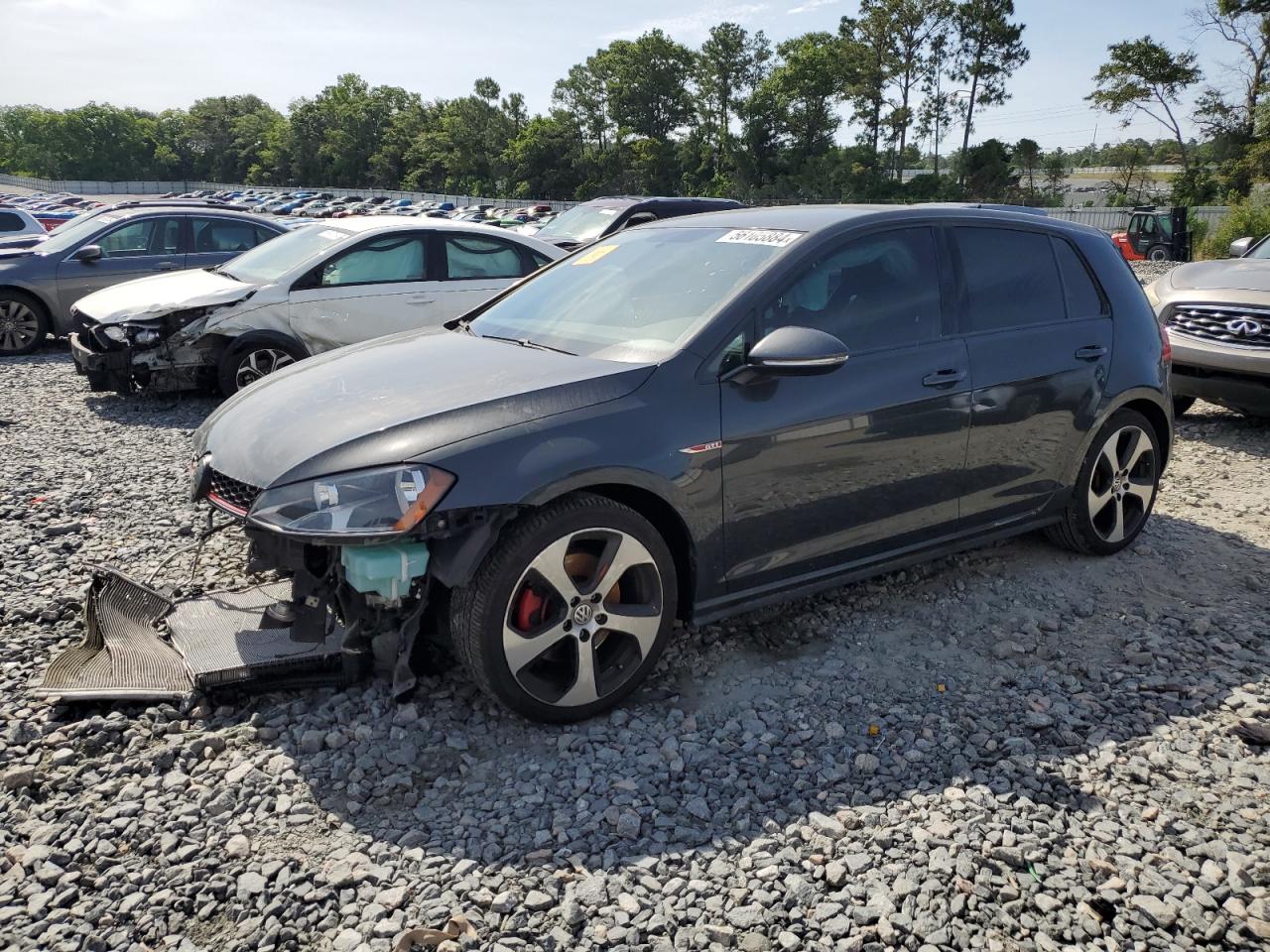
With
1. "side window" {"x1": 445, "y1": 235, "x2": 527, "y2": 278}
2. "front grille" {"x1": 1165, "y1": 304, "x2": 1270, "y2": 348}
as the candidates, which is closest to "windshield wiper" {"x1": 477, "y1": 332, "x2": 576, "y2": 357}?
"side window" {"x1": 445, "y1": 235, "x2": 527, "y2": 278}

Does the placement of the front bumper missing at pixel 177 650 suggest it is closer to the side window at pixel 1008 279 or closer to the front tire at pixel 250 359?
the side window at pixel 1008 279

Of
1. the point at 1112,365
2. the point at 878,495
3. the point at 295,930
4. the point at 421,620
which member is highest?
the point at 1112,365

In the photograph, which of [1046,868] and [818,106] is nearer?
[1046,868]

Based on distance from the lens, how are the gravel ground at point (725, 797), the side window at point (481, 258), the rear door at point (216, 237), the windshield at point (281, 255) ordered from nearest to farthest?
the gravel ground at point (725, 797) < the windshield at point (281, 255) < the side window at point (481, 258) < the rear door at point (216, 237)

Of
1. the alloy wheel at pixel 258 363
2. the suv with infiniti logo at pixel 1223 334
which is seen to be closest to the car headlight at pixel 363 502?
the alloy wheel at pixel 258 363

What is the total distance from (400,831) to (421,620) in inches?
28.9

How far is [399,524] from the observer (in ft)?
9.57

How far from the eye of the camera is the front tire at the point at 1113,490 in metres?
4.75

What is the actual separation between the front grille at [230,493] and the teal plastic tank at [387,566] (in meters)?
0.52

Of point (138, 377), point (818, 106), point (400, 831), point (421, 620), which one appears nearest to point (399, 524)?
point (421, 620)

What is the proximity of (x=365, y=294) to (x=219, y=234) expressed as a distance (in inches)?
164

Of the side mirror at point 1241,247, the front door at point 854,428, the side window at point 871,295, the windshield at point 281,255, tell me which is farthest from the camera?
the side mirror at point 1241,247

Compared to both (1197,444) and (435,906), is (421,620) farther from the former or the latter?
(1197,444)

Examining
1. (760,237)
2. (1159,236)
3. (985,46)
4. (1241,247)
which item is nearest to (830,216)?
(760,237)
